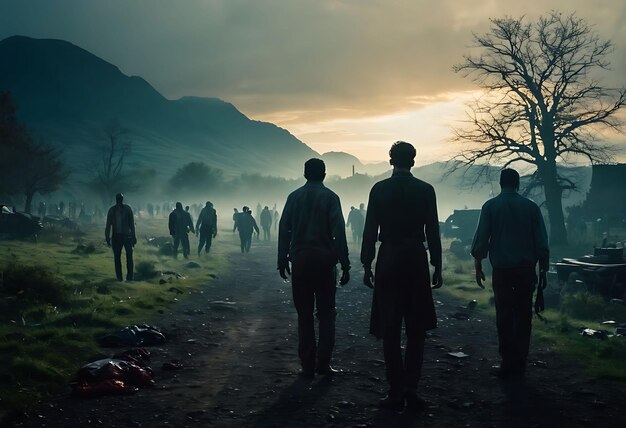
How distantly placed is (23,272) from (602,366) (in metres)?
10.6

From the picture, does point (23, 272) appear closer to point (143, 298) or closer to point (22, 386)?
point (143, 298)

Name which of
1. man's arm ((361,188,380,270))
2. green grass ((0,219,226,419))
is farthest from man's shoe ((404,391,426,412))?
green grass ((0,219,226,419))

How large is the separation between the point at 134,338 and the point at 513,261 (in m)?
5.34

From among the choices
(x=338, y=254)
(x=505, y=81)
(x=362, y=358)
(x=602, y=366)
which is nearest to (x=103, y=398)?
(x=338, y=254)

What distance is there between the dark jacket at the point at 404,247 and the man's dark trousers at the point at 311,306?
45.5 inches

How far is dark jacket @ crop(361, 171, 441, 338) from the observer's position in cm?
613

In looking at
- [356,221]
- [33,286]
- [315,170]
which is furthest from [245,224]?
[315,170]

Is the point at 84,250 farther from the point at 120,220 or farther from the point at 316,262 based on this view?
the point at 316,262

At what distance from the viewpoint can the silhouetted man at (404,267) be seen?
611cm

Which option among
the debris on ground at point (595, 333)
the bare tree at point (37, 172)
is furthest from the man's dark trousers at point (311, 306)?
the bare tree at point (37, 172)

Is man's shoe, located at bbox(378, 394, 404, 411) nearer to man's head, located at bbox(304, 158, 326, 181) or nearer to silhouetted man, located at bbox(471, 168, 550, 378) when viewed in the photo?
silhouetted man, located at bbox(471, 168, 550, 378)

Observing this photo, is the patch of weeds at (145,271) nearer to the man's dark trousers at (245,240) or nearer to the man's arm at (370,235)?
the man's dark trousers at (245,240)

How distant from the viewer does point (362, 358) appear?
840 centimetres

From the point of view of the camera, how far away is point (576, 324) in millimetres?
11336
